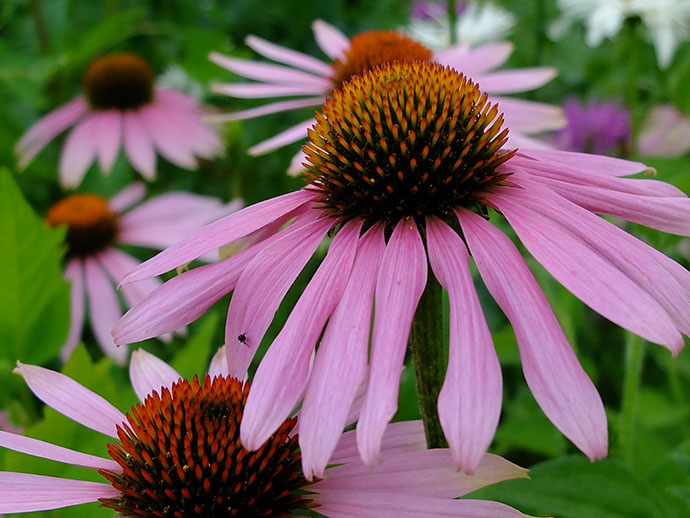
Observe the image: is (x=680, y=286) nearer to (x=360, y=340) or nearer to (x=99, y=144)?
(x=360, y=340)

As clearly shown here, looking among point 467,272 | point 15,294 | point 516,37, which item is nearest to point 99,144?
point 15,294

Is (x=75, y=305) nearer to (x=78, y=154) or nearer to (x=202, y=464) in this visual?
(x=78, y=154)

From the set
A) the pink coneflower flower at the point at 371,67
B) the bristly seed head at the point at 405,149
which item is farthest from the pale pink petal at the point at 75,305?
the bristly seed head at the point at 405,149

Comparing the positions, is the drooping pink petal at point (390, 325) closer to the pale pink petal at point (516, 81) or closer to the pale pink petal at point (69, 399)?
the pale pink petal at point (69, 399)

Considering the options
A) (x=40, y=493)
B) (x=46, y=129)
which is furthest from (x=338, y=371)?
(x=46, y=129)

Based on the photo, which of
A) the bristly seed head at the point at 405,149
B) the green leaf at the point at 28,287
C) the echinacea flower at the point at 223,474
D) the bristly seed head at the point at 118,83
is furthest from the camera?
the bristly seed head at the point at 118,83
